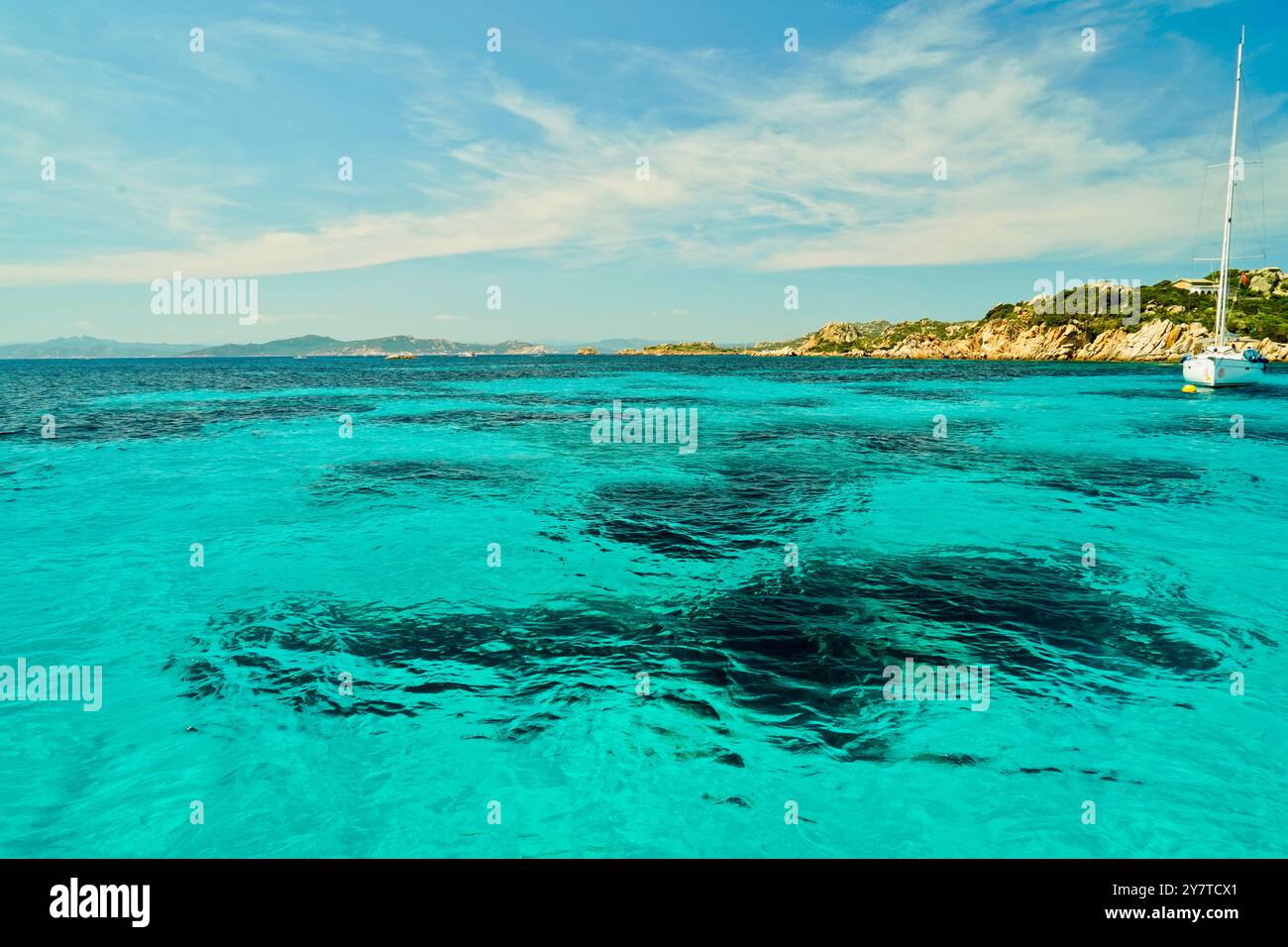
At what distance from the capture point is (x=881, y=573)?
16.5 meters

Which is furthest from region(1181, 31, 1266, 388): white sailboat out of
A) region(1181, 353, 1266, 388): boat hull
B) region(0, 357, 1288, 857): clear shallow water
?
region(0, 357, 1288, 857): clear shallow water

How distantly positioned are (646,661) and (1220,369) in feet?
271

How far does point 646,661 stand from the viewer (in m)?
12.3

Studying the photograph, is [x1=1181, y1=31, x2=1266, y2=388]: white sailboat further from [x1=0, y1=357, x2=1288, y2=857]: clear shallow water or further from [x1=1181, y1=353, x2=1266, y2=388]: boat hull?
[x1=0, y1=357, x2=1288, y2=857]: clear shallow water

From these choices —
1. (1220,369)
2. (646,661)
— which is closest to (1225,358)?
(1220,369)

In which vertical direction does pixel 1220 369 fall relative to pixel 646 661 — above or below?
above

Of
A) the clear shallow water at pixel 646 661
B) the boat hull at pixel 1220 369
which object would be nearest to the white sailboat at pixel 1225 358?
the boat hull at pixel 1220 369

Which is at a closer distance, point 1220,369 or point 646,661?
point 646,661

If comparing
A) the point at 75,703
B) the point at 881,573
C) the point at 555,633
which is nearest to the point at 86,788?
the point at 75,703

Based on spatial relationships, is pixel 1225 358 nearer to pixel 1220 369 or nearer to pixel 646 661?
pixel 1220 369

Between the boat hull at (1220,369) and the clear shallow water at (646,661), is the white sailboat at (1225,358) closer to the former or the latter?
the boat hull at (1220,369)

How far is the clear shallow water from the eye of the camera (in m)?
8.51
